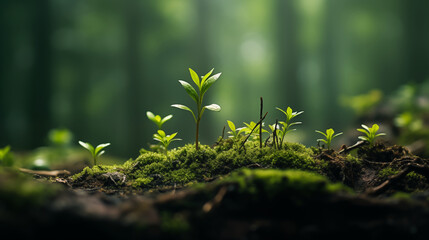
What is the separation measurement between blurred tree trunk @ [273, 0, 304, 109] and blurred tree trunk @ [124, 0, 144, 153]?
32.8 ft

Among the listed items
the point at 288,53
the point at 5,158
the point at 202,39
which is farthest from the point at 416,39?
the point at 5,158

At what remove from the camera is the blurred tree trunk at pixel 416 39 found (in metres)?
21.8

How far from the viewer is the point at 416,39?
74.2 ft

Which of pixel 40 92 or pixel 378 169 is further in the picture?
pixel 40 92

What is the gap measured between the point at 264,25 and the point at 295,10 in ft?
13.9

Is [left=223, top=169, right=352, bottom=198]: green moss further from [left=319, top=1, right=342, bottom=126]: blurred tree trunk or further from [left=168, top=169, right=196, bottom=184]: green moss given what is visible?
[left=319, top=1, right=342, bottom=126]: blurred tree trunk

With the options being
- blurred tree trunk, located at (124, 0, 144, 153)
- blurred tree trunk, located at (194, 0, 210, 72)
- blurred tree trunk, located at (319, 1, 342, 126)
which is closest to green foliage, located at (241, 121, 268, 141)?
blurred tree trunk, located at (124, 0, 144, 153)

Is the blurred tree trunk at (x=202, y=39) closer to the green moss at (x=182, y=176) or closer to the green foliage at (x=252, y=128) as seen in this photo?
the green foliage at (x=252, y=128)

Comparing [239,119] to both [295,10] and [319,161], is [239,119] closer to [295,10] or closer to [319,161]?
[295,10]

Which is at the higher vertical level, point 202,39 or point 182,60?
point 202,39

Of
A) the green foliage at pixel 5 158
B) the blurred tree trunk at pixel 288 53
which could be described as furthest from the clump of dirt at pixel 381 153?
the blurred tree trunk at pixel 288 53

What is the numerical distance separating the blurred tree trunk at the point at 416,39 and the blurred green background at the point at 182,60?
84 mm

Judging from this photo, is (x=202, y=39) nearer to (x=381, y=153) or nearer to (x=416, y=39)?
(x=416, y=39)

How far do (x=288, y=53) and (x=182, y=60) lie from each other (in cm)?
831
